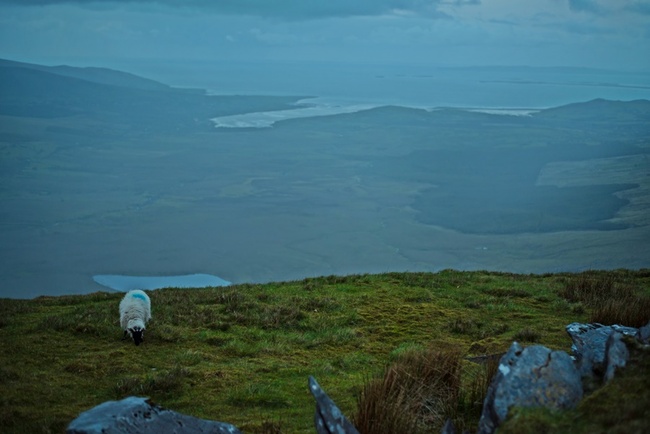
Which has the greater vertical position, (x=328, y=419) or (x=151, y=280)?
(x=328, y=419)

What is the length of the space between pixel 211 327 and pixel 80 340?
3.02 metres

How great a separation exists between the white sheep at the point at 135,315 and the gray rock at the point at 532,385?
9.34m

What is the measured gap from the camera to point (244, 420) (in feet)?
31.7

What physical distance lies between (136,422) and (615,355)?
4.92m

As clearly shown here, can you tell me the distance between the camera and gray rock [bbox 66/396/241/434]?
6938 mm

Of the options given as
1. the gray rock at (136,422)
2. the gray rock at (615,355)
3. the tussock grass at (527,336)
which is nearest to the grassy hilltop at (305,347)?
the tussock grass at (527,336)

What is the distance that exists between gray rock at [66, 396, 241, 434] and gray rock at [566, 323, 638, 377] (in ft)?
13.0

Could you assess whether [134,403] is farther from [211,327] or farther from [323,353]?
[211,327]

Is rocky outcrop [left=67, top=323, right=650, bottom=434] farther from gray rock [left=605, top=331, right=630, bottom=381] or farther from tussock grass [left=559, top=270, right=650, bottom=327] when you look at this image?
tussock grass [left=559, top=270, right=650, bottom=327]

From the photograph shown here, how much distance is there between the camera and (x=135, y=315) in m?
15.4

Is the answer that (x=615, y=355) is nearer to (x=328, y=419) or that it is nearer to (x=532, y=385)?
(x=532, y=385)

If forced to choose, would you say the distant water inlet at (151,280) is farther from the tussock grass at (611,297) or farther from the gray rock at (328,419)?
the gray rock at (328,419)

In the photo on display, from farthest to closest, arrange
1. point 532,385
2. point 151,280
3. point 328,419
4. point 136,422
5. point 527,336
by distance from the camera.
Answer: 1. point 151,280
2. point 527,336
3. point 136,422
4. point 532,385
5. point 328,419

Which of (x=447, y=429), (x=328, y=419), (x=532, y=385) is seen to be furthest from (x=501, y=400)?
(x=328, y=419)
